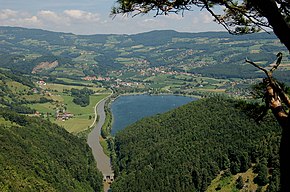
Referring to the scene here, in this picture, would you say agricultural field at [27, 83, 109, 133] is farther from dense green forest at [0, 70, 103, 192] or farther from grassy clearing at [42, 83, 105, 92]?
dense green forest at [0, 70, 103, 192]

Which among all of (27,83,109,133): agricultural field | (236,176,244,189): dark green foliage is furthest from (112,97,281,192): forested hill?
(27,83,109,133): agricultural field

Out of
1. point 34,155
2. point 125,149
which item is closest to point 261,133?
point 125,149

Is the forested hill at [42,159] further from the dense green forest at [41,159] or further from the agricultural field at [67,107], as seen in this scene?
the agricultural field at [67,107]

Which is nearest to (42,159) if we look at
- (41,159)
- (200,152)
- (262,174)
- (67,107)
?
(41,159)

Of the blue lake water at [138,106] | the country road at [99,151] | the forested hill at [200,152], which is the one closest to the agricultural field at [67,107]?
the country road at [99,151]

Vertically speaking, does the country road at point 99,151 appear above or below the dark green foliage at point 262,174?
below

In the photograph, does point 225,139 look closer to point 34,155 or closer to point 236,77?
point 34,155
